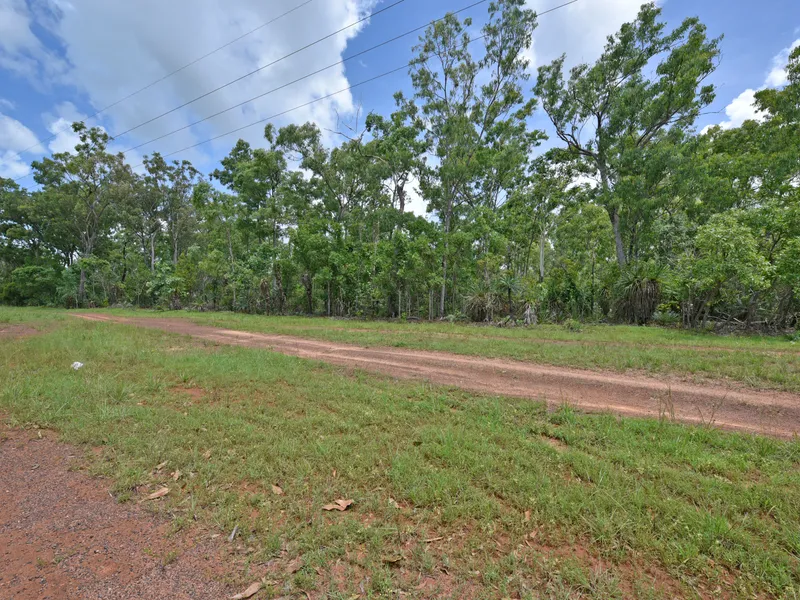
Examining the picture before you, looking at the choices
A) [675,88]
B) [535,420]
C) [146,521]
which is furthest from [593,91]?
[146,521]

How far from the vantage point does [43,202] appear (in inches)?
1234

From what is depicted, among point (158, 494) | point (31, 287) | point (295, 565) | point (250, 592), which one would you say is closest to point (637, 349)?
point (295, 565)

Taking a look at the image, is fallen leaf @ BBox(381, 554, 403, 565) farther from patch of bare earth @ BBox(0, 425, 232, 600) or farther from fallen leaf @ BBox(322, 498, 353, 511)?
patch of bare earth @ BBox(0, 425, 232, 600)

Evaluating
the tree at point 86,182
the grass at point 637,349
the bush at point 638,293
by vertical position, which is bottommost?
the grass at point 637,349

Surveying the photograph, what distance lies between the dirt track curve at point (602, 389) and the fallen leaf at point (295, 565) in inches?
158

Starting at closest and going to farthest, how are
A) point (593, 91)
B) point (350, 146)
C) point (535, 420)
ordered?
1. point (535, 420)
2. point (593, 91)
3. point (350, 146)

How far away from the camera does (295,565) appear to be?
Answer: 232cm

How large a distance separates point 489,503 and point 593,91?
24.2 metres

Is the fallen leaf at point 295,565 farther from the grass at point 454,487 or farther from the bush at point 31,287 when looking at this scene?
the bush at point 31,287

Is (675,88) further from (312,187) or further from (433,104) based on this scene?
(312,187)

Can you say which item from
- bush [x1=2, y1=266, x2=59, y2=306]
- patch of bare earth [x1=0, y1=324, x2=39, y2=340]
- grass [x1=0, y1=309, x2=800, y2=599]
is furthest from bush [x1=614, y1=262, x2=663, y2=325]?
bush [x1=2, y1=266, x2=59, y2=306]

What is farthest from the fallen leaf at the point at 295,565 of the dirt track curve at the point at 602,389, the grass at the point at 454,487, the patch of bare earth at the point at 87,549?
the dirt track curve at the point at 602,389

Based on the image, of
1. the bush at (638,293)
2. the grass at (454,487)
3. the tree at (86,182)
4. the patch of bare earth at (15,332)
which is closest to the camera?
the grass at (454,487)

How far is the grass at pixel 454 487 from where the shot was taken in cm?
224
